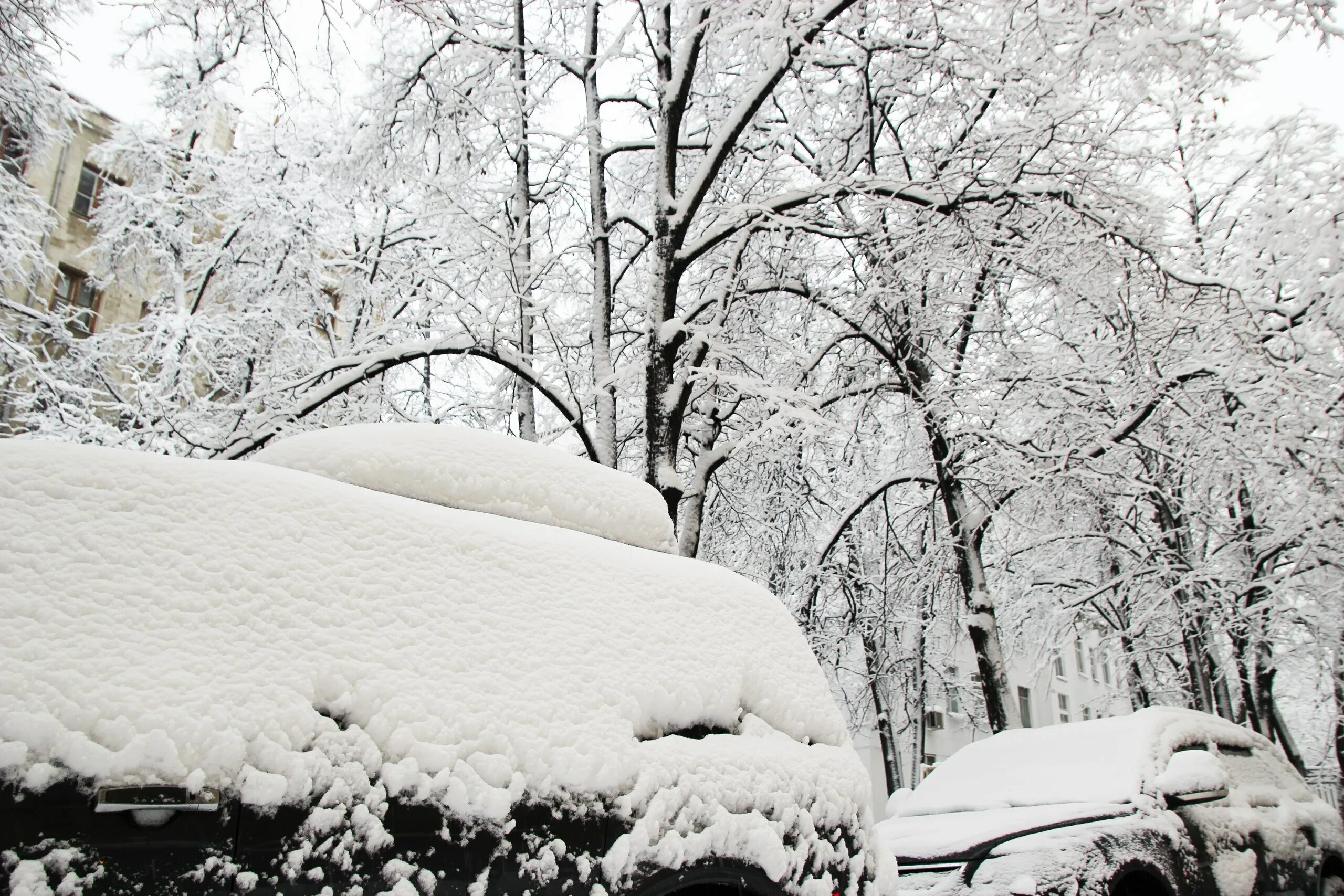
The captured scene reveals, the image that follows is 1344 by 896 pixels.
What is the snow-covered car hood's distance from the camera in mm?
3836

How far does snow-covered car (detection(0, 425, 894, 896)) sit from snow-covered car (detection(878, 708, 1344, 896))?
173 centimetres

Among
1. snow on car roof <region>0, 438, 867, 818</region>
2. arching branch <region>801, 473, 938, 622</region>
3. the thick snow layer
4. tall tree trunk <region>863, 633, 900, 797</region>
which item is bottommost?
tall tree trunk <region>863, 633, 900, 797</region>

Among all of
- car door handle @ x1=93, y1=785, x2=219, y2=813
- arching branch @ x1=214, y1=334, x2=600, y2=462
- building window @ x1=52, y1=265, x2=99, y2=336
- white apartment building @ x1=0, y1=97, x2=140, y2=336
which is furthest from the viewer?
building window @ x1=52, y1=265, x2=99, y2=336

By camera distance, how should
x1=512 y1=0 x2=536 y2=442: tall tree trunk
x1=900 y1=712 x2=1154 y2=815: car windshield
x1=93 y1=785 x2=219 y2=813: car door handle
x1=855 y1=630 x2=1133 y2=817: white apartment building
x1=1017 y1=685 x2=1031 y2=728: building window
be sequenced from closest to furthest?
x1=93 y1=785 x2=219 y2=813: car door handle
x1=900 y1=712 x2=1154 y2=815: car windshield
x1=512 y1=0 x2=536 y2=442: tall tree trunk
x1=855 y1=630 x2=1133 y2=817: white apartment building
x1=1017 y1=685 x2=1031 y2=728: building window

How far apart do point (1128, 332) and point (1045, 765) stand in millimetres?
5883

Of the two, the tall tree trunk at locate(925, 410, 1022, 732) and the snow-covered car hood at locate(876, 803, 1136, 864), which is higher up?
the tall tree trunk at locate(925, 410, 1022, 732)

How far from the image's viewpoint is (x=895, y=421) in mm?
11453

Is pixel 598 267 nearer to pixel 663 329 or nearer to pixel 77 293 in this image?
pixel 663 329

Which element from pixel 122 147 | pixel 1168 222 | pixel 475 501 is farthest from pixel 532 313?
pixel 122 147

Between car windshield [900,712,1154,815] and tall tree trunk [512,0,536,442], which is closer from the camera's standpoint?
car windshield [900,712,1154,815]

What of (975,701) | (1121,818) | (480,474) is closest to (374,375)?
(480,474)

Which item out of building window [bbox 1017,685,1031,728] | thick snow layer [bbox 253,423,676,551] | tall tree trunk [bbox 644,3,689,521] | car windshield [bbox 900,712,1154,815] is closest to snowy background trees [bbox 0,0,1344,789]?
tall tree trunk [bbox 644,3,689,521]

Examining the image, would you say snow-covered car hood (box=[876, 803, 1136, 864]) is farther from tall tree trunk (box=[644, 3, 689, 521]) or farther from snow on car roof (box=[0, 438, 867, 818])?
tall tree trunk (box=[644, 3, 689, 521])

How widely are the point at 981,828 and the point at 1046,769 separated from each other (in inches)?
36.4
